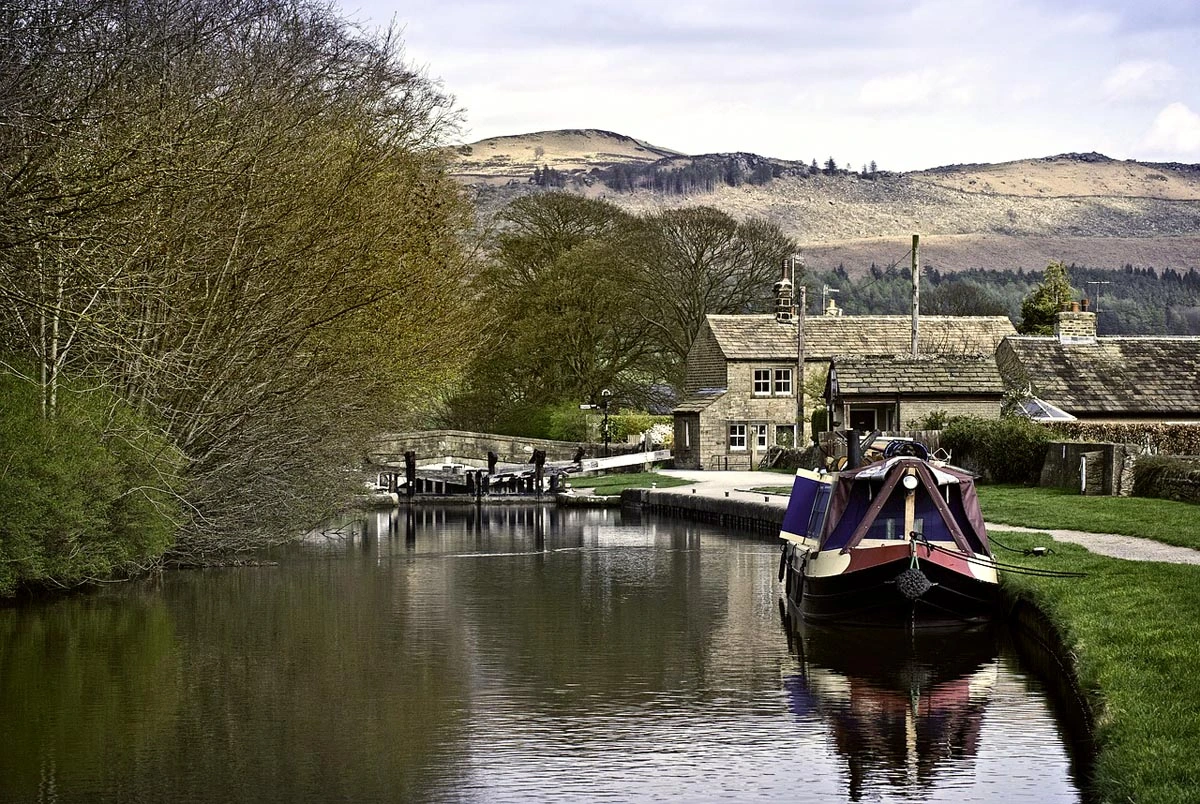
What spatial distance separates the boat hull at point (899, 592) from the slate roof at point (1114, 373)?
24.7 meters

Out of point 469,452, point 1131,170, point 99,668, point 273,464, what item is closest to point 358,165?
point 273,464

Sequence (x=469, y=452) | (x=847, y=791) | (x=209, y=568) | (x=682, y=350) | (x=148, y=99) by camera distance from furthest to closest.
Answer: (x=682, y=350)
(x=469, y=452)
(x=209, y=568)
(x=148, y=99)
(x=847, y=791)

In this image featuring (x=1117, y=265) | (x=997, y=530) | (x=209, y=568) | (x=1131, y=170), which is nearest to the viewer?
(x=997, y=530)

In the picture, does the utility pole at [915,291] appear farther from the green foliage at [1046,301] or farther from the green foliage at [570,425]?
the green foliage at [1046,301]

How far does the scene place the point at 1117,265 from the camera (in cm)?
13262

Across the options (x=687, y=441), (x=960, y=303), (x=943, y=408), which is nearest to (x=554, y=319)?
(x=687, y=441)

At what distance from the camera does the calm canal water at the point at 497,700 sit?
1188cm

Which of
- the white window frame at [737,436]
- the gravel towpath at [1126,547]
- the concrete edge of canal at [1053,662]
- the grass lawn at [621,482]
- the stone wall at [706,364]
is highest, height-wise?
the stone wall at [706,364]

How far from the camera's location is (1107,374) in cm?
4384

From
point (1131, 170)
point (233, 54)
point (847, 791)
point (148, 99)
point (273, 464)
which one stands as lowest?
point (847, 791)

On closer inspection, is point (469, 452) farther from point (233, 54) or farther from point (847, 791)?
point (847, 791)

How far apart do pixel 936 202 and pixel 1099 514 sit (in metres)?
125

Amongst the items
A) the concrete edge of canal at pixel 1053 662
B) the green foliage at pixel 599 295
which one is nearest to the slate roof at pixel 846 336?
the green foliage at pixel 599 295

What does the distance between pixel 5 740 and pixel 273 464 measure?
1254 cm
